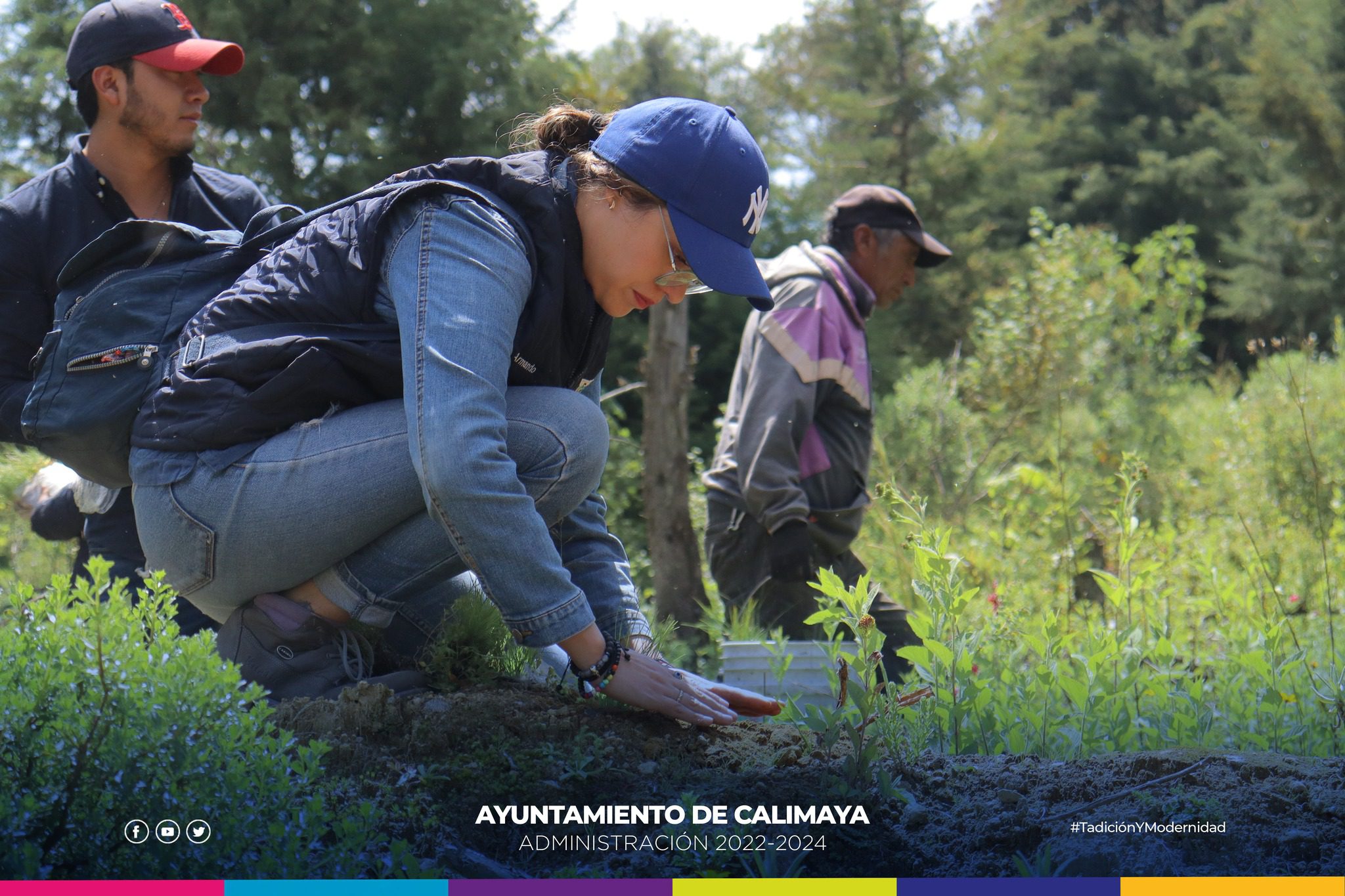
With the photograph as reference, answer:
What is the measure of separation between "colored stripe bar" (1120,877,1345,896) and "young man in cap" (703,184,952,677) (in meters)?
2.82

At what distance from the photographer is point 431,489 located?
6.21 feet

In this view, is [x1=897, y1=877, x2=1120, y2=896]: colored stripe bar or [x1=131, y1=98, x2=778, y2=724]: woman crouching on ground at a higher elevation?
[x1=131, y1=98, x2=778, y2=724]: woman crouching on ground

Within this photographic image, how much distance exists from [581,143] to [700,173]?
328 mm

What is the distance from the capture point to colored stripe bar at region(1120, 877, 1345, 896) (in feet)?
5.07

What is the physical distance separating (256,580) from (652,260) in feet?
3.13

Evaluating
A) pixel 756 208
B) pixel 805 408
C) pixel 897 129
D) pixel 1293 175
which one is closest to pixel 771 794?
pixel 756 208

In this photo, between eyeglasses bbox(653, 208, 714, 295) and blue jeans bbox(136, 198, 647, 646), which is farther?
eyeglasses bbox(653, 208, 714, 295)

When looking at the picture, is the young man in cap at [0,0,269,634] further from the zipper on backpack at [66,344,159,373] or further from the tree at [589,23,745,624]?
the tree at [589,23,745,624]

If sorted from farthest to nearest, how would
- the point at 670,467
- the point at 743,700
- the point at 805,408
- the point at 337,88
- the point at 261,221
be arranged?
the point at 337,88
the point at 670,467
the point at 805,408
the point at 261,221
the point at 743,700

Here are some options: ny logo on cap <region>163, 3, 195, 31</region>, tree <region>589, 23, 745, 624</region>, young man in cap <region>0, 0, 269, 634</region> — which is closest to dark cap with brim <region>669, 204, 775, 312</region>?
young man in cap <region>0, 0, 269, 634</region>

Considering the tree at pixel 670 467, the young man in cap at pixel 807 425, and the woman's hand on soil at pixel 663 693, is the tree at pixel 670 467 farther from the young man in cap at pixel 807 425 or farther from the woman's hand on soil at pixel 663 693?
the woman's hand on soil at pixel 663 693

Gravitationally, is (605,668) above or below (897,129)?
below

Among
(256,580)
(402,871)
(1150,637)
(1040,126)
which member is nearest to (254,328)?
(256,580)

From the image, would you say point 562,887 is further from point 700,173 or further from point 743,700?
point 700,173
